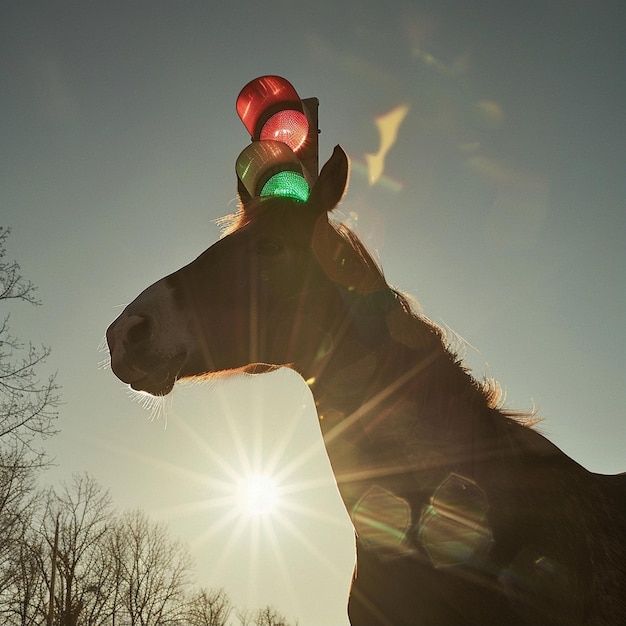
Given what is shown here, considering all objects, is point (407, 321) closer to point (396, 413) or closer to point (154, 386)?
point (396, 413)

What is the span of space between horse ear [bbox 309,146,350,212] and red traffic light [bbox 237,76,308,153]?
0.38m

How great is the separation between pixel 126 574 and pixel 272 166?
138ft

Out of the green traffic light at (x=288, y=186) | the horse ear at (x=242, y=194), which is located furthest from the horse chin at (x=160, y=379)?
the horse ear at (x=242, y=194)

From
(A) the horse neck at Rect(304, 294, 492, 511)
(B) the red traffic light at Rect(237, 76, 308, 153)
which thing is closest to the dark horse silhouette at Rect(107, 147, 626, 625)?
(A) the horse neck at Rect(304, 294, 492, 511)

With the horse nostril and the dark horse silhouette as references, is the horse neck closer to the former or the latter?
the dark horse silhouette

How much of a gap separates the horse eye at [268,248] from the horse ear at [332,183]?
0.31 m

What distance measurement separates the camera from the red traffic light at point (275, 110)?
2605mm

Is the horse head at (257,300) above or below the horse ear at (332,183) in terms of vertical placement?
below

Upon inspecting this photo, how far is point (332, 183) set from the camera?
247cm

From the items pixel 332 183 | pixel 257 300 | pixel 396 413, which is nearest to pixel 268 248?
pixel 257 300

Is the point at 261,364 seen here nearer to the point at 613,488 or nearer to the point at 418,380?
the point at 418,380

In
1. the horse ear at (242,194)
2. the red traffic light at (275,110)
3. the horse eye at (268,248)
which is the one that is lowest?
the horse eye at (268,248)

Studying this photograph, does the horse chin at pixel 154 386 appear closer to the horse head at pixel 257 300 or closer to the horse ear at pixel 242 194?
the horse head at pixel 257 300

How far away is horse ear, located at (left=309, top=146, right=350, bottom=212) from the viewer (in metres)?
2.38
